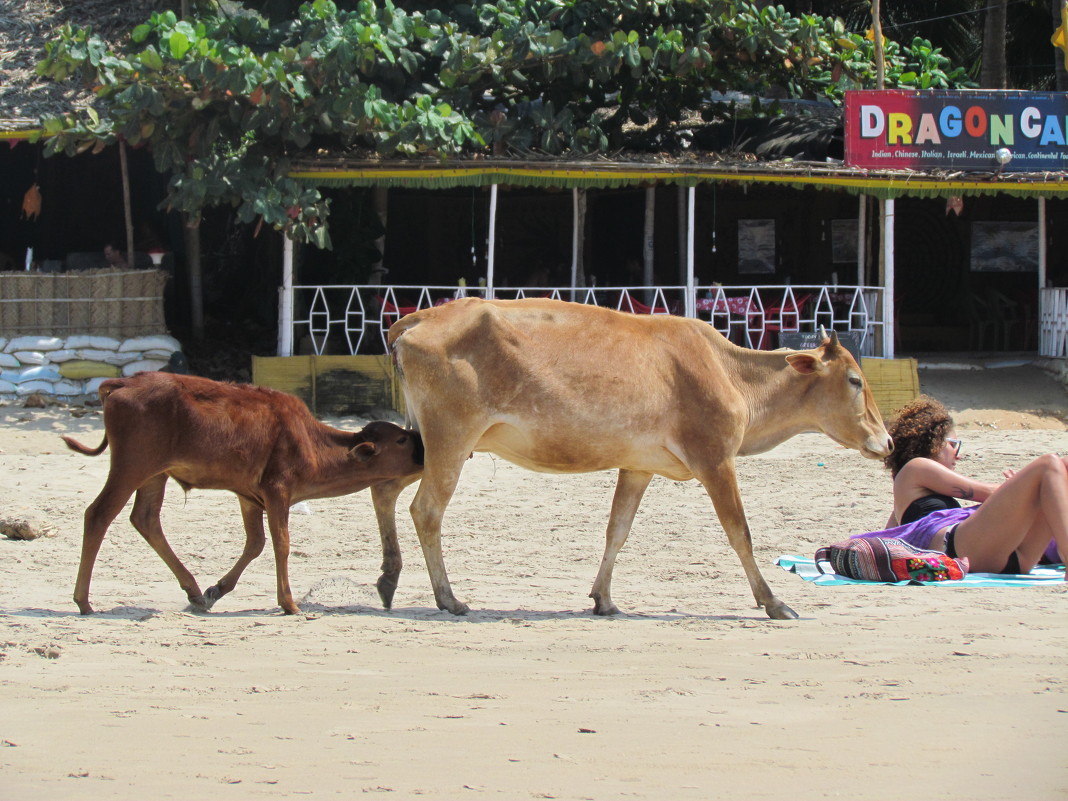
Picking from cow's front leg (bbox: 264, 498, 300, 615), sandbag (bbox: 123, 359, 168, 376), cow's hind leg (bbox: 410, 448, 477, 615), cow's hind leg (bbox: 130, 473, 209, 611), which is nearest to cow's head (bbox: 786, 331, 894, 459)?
cow's hind leg (bbox: 410, 448, 477, 615)

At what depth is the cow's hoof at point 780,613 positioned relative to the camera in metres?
7.33

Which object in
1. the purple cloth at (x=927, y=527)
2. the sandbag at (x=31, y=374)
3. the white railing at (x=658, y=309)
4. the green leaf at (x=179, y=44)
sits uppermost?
the green leaf at (x=179, y=44)

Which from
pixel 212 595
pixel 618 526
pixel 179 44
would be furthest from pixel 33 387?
pixel 618 526

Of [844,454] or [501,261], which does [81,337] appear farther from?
[844,454]

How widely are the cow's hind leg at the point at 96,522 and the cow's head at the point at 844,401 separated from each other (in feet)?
13.1

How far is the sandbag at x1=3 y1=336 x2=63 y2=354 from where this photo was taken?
1578 cm

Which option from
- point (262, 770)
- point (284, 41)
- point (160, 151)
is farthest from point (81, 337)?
point (262, 770)

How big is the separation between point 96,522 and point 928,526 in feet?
16.1

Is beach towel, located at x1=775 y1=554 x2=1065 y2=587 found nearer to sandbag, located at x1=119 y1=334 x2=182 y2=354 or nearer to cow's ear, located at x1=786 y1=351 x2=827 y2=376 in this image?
cow's ear, located at x1=786 y1=351 x2=827 y2=376

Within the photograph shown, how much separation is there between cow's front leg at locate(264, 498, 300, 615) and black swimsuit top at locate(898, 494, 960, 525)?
384 centimetres

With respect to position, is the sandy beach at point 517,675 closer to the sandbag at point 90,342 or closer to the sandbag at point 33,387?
the sandbag at point 33,387

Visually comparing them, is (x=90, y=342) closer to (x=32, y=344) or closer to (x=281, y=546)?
(x=32, y=344)

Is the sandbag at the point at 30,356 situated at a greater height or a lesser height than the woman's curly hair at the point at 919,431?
greater

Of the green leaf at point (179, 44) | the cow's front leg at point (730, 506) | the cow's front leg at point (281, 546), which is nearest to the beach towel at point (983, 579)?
the cow's front leg at point (730, 506)
